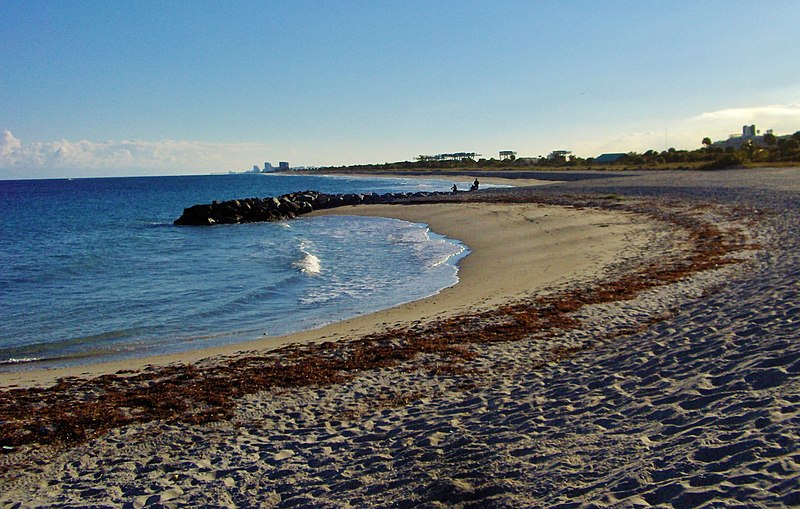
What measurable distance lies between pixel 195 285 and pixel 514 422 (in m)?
14.3

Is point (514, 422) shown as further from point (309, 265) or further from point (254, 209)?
point (254, 209)

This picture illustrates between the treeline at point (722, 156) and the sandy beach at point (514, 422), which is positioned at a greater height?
the treeline at point (722, 156)

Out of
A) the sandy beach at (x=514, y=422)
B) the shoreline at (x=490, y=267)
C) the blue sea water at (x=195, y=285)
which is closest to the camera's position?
the sandy beach at (x=514, y=422)

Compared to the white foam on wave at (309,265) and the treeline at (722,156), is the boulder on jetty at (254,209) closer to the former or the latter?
the white foam on wave at (309,265)

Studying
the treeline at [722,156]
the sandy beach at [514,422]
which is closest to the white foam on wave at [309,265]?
the sandy beach at [514,422]

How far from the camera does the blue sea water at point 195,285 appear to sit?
42.8 feet

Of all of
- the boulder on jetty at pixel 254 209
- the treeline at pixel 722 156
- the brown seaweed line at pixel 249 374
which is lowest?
the brown seaweed line at pixel 249 374

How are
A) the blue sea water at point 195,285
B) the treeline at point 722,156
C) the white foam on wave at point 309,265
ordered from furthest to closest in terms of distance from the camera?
the treeline at point 722,156 → the white foam on wave at point 309,265 → the blue sea water at point 195,285

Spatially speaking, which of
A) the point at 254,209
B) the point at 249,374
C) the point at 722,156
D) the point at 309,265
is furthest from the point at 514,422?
the point at 722,156

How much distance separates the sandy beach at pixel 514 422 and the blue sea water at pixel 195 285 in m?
1.83

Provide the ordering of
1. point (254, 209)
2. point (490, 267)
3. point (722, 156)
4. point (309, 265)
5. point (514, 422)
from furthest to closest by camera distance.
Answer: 1. point (722, 156)
2. point (254, 209)
3. point (309, 265)
4. point (490, 267)
5. point (514, 422)

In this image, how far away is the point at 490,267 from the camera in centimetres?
1906

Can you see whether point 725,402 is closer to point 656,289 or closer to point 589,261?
point 656,289

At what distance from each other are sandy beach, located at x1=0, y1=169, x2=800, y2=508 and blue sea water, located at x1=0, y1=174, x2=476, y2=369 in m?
1.83
